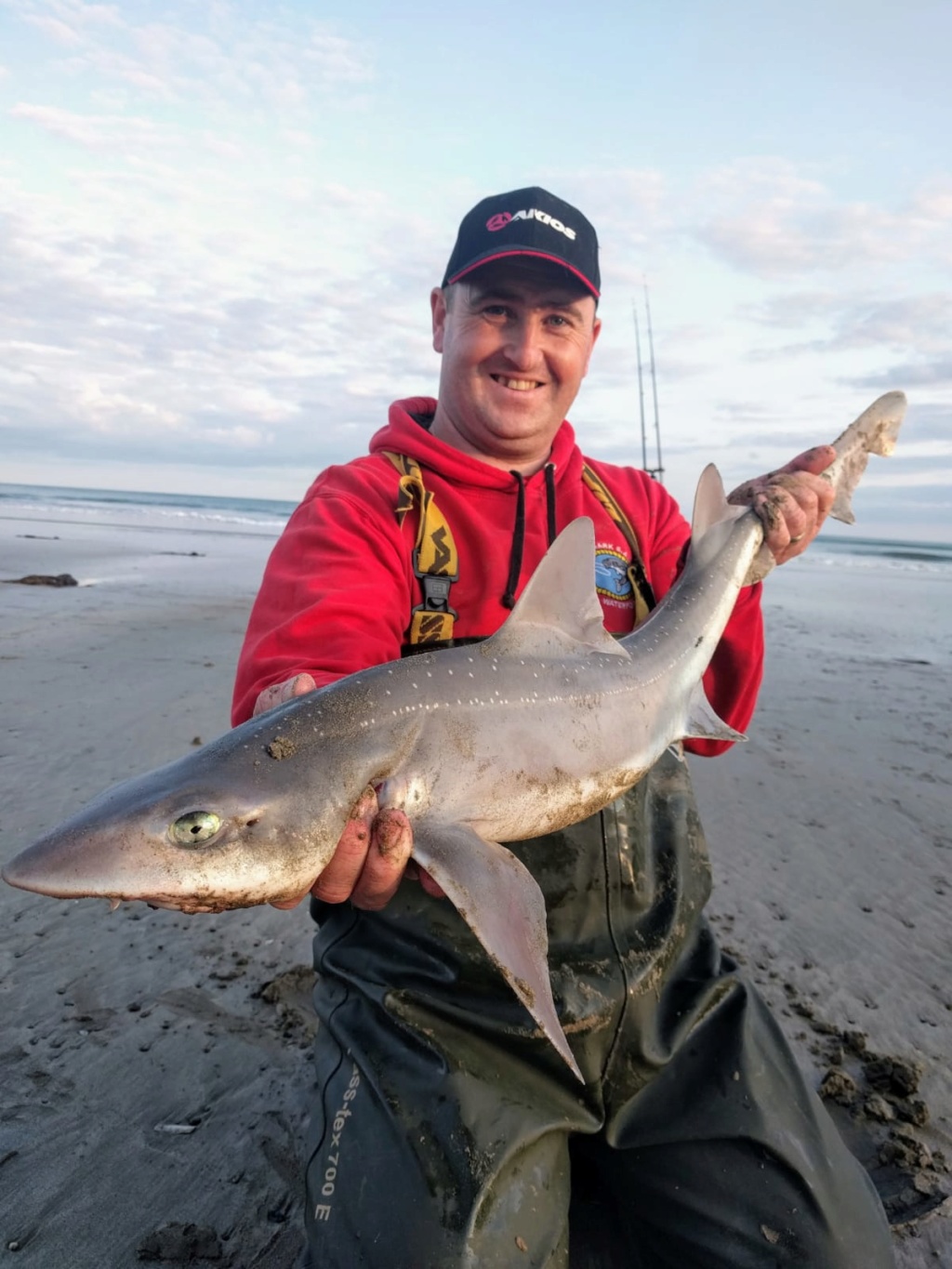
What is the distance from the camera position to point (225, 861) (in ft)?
5.99

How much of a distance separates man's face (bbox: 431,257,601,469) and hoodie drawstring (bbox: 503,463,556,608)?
0.53 ft

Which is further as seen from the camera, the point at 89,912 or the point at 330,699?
the point at 89,912

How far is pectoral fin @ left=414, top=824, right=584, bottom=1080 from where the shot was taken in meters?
1.91

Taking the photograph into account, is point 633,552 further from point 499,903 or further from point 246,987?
point 246,987

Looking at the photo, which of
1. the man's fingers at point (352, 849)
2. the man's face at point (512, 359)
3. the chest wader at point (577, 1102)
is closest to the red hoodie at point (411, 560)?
the man's face at point (512, 359)

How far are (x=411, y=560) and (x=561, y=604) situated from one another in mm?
789

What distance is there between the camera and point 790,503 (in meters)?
3.46

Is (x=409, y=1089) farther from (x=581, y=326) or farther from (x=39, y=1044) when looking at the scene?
(x=581, y=326)

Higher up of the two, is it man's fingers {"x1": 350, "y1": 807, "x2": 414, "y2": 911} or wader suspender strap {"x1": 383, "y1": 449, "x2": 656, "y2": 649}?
wader suspender strap {"x1": 383, "y1": 449, "x2": 656, "y2": 649}

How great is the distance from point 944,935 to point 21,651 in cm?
833

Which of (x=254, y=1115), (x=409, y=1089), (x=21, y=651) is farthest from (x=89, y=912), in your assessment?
(x=21, y=651)

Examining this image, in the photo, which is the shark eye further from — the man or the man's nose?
the man's nose

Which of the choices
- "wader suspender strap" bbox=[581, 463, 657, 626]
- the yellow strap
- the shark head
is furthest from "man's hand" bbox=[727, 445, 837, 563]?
the shark head

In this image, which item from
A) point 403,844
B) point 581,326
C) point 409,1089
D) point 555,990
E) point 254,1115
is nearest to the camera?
point 403,844
